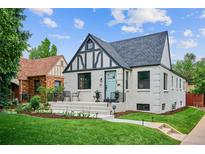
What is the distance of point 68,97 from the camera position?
1557 centimetres

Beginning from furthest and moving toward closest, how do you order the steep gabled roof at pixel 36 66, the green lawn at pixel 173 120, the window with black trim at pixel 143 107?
the steep gabled roof at pixel 36 66, the window with black trim at pixel 143 107, the green lawn at pixel 173 120

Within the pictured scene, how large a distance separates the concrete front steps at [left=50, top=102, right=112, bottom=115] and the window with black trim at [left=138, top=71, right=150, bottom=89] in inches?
120

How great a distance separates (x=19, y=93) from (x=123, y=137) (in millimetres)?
12133

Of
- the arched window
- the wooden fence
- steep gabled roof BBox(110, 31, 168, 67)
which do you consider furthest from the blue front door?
the wooden fence

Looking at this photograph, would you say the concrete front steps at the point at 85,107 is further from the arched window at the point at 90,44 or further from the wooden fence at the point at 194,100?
the wooden fence at the point at 194,100

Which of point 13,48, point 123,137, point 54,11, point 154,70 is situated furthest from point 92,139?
point 154,70

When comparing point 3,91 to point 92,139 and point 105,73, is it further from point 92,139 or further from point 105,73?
point 92,139

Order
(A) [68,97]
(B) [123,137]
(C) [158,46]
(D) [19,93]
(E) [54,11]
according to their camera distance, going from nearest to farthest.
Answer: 1. (B) [123,137]
2. (E) [54,11]
3. (C) [158,46]
4. (A) [68,97]
5. (D) [19,93]

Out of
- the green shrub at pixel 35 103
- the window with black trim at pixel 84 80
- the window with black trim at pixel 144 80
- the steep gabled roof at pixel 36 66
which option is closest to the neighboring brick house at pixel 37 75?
A: the steep gabled roof at pixel 36 66

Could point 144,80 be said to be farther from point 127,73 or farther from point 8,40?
point 8,40

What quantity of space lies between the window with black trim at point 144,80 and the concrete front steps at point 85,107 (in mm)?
3044

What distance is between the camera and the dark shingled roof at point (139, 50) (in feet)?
45.6

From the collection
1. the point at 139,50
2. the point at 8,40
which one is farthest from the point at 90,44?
the point at 8,40

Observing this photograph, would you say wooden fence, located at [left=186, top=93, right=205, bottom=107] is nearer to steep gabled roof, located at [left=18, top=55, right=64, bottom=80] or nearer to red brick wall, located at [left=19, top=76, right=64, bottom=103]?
steep gabled roof, located at [left=18, top=55, right=64, bottom=80]
